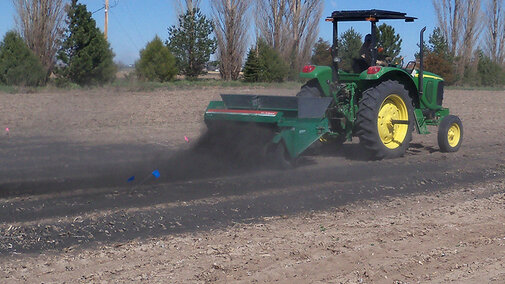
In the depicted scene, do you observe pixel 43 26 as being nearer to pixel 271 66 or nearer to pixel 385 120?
pixel 271 66

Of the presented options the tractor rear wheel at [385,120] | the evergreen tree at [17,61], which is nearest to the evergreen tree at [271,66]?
the evergreen tree at [17,61]

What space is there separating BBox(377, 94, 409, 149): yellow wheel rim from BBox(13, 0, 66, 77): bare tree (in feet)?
57.6

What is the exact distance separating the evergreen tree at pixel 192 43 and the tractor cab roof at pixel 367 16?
22.5 meters

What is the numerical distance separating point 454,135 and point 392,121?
1.81 meters

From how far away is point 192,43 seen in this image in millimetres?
32562

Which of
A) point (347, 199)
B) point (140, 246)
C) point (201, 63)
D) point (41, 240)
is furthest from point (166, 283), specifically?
point (201, 63)

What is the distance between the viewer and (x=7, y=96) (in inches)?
696

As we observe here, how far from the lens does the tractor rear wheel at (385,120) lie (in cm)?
917

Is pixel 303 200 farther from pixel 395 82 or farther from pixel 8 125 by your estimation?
pixel 8 125

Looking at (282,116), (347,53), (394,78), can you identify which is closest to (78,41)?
(347,53)

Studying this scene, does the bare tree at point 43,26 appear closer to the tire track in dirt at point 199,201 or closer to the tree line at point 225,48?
the tree line at point 225,48

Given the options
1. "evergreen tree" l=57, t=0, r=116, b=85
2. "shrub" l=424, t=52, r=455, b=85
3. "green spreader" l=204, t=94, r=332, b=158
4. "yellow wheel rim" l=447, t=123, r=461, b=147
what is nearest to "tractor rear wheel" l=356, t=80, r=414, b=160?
"green spreader" l=204, t=94, r=332, b=158

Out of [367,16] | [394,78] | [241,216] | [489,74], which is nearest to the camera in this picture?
[241,216]

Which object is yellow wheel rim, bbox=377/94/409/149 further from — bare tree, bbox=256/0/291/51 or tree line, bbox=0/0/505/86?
bare tree, bbox=256/0/291/51
